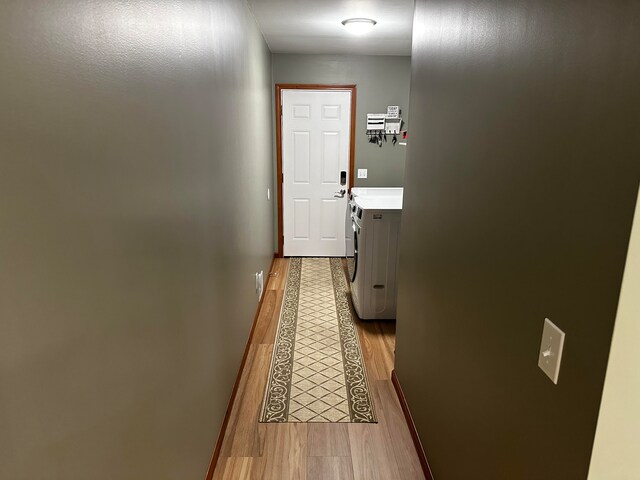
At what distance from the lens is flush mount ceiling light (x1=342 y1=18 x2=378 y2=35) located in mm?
3551

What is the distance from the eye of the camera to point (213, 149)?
7.01 feet

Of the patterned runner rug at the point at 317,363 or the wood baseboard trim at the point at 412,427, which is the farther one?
the patterned runner rug at the point at 317,363

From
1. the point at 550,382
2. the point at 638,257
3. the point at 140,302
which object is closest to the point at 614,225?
the point at 638,257

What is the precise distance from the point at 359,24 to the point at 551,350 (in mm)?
3256

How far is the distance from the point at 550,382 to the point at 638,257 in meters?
0.39

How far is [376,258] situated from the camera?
374 centimetres

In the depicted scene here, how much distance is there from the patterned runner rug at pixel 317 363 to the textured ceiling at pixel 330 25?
2.42 m

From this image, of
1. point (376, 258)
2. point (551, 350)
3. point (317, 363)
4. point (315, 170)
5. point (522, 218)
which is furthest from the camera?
point (315, 170)

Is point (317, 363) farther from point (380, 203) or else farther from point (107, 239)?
point (107, 239)

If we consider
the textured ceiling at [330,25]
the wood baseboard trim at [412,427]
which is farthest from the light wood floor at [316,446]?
the textured ceiling at [330,25]

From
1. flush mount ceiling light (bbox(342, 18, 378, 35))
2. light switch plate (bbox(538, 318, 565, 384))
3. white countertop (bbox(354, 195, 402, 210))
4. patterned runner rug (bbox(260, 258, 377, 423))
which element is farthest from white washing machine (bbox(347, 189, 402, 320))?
light switch plate (bbox(538, 318, 565, 384))

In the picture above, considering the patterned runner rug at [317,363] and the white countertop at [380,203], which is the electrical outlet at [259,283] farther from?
the white countertop at [380,203]

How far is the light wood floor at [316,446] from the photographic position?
2.17 meters

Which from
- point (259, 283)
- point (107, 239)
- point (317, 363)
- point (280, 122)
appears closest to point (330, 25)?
point (280, 122)
